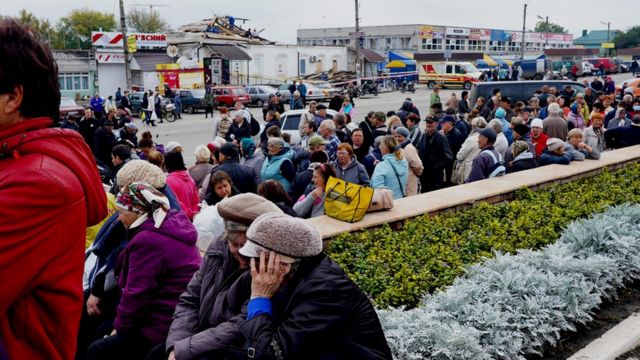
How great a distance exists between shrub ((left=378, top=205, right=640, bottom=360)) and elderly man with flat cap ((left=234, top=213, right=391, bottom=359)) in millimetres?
1208

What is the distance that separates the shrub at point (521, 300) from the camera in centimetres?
420

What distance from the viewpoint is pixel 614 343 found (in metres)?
4.85

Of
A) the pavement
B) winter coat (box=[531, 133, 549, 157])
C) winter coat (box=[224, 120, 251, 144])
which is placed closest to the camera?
winter coat (box=[531, 133, 549, 157])

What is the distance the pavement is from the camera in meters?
22.7

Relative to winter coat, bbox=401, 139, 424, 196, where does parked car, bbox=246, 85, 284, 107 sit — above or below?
above

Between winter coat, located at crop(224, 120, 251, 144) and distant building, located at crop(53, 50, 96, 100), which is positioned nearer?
winter coat, located at crop(224, 120, 251, 144)

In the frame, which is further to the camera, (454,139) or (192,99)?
(192,99)

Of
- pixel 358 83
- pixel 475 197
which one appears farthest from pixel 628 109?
pixel 358 83

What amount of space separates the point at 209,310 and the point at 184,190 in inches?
146

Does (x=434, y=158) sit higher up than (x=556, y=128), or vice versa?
(x=556, y=128)

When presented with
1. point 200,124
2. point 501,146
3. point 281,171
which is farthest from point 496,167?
point 200,124

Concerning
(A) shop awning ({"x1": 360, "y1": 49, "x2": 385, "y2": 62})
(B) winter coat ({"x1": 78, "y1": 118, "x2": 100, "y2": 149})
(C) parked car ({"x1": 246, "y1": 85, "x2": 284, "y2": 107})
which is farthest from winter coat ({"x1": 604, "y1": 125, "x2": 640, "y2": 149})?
(A) shop awning ({"x1": 360, "y1": 49, "x2": 385, "y2": 62})

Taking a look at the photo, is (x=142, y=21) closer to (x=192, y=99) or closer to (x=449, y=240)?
(x=192, y=99)

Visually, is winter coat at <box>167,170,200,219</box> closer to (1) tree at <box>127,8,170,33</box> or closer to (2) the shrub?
(2) the shrub
